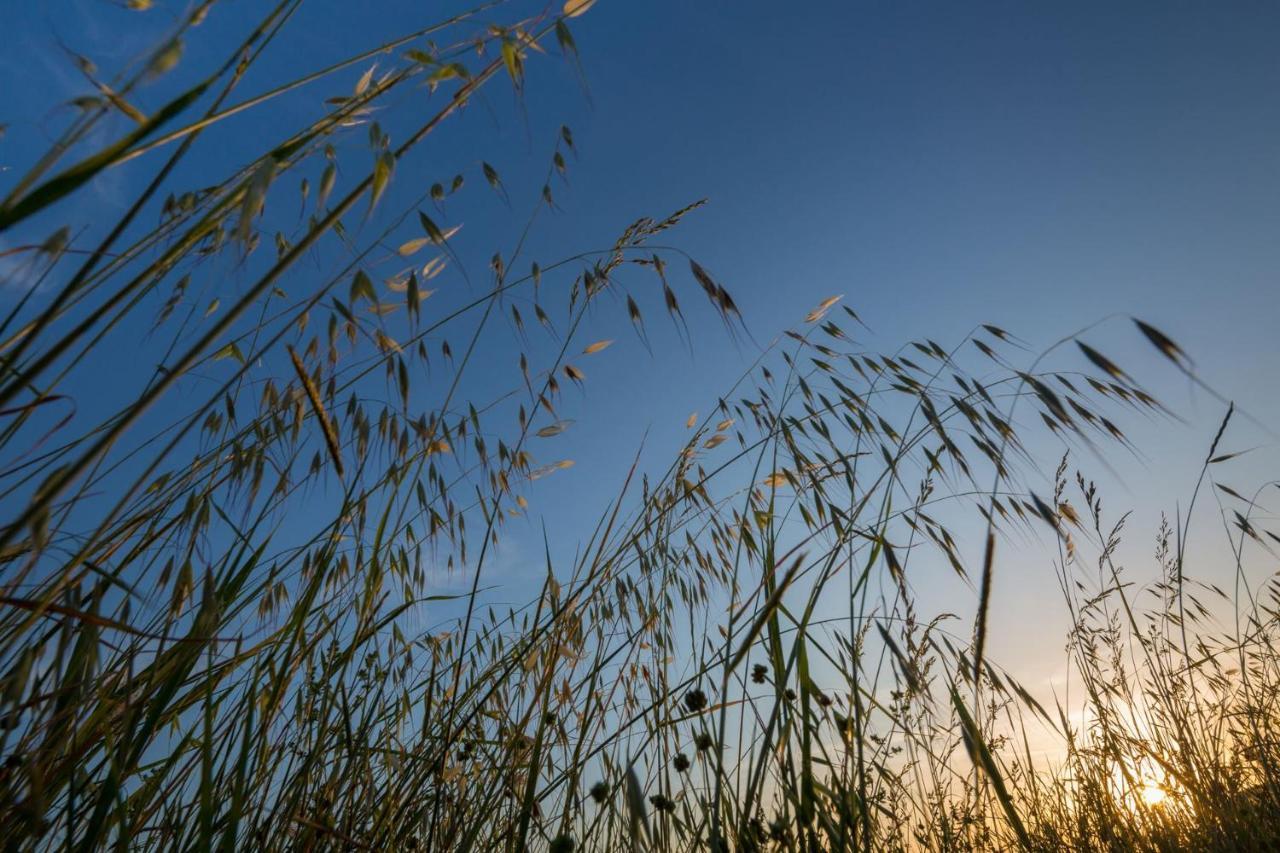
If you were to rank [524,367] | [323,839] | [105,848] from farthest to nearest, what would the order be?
[524,367]
[323,839]
[105,848]

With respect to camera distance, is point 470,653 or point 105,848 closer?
point 105,848

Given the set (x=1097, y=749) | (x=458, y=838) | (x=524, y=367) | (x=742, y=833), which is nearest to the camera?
(x=742, y=833)

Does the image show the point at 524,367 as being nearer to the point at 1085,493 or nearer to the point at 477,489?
the point at 477,489

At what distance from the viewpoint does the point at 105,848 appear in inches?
50.3

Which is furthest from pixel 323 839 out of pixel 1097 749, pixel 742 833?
pixel 1097 749

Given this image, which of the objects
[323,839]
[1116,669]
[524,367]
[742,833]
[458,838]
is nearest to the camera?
[742,833]

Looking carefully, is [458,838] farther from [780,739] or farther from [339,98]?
[339,98]

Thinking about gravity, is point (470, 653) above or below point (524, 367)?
below

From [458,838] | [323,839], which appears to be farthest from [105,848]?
[458,838]

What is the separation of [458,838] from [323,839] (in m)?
0.54

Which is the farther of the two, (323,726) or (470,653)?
(470,653)

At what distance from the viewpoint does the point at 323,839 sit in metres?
1.45

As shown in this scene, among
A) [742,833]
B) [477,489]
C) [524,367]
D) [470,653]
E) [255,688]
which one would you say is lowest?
[742,833]

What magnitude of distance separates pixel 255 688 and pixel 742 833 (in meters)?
0.81
